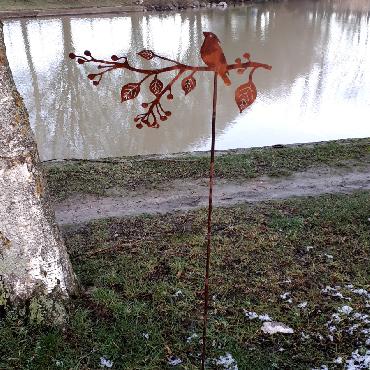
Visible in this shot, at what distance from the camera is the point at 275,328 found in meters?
3.11

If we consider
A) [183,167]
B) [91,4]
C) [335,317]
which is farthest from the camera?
[91,4]

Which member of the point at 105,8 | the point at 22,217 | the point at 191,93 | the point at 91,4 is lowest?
the point at 191,93

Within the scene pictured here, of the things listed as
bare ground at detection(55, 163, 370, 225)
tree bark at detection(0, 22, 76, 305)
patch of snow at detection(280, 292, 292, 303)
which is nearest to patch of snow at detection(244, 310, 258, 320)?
patch of snow at detection(280, 292, 292, 303)

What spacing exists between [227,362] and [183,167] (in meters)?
3.76

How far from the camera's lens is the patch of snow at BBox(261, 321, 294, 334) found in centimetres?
309

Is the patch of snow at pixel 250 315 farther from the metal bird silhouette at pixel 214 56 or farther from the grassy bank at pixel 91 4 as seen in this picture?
the grassy bank at pixel 91 4

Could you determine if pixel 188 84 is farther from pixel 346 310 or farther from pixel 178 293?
pixel 346 310

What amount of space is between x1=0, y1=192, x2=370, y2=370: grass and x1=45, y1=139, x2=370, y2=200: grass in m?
1.23

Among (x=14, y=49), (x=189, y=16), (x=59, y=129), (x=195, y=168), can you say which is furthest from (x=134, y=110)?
(x=189, y=16)

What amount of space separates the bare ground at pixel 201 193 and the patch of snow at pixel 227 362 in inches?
99.0

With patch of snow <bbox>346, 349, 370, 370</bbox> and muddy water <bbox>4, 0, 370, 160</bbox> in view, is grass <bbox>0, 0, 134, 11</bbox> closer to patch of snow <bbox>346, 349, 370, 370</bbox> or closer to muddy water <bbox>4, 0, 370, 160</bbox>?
muddy water <bbox>4, 0, 370, 160</bbox>

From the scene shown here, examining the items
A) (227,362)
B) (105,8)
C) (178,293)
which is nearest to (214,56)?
(227,362)

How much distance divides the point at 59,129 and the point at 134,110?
1.82 metres

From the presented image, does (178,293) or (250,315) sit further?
(178,293)
